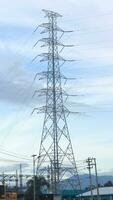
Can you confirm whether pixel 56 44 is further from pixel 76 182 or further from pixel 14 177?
pixel 14 177

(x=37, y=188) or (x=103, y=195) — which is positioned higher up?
(x=37, y=188)

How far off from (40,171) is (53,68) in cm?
1688

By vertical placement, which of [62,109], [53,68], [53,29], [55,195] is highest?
[53,29]

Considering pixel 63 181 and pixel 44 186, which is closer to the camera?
Result: pixel 63 181

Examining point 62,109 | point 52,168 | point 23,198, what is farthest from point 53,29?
point 23,198

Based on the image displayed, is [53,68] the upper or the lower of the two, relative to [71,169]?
upper

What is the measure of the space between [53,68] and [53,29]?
269 inches

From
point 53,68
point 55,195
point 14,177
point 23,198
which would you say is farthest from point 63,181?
point 14,177

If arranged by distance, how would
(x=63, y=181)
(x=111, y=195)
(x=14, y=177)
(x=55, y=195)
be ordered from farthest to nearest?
(x=14, y=177)
(x=111, y=195)
(x=55, y=195)
(x=63, y=181)

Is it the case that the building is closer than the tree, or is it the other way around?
the tree

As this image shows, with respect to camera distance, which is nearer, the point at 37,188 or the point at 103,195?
the point at 37,188

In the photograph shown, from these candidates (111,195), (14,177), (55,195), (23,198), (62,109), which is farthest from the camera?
(14,177)

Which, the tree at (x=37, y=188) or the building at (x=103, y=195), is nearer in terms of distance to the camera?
the tree at (x=37, y=188)

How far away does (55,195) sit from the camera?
4181 inches
